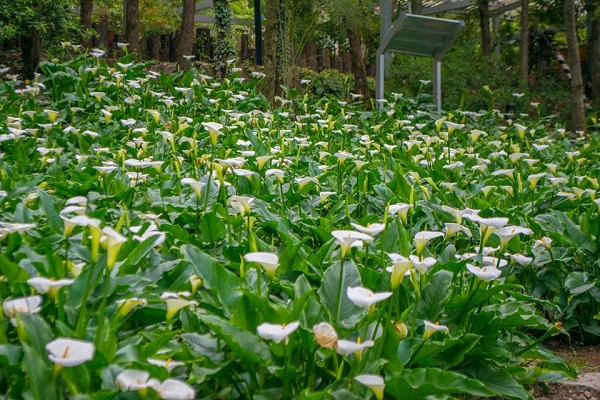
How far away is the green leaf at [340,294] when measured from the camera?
2.12 meters

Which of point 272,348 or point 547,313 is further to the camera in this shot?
point 547,313

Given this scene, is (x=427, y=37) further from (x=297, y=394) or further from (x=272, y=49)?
(x=297, y=394)

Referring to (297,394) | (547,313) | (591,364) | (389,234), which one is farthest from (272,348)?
(547,313)

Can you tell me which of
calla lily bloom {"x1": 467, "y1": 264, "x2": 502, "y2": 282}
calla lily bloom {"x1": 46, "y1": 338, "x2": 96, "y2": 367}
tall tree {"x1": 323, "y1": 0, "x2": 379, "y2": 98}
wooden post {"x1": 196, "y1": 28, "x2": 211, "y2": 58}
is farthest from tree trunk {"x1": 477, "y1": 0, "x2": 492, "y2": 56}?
calla lily bloom {"x1": 46, "y1": 338, "x2": 96, "y2": 367}

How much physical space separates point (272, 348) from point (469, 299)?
31.0 inches

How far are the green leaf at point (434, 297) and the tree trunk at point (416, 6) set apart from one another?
47.5 feet

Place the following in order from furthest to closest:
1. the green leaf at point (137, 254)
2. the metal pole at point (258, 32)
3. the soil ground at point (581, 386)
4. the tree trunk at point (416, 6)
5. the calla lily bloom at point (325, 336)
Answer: the tree trunk at point (416, 6) → the metal pole at point (258, 32) → the soil ground at point (581, 386) → the green leaf at point (137, 254) → the calla lily bloom at point (325, 336)

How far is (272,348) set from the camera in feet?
6.20

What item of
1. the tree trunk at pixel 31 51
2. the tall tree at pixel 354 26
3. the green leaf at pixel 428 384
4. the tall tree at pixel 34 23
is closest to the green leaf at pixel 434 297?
the green leaf at pixel 428 384

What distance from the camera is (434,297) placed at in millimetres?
2422

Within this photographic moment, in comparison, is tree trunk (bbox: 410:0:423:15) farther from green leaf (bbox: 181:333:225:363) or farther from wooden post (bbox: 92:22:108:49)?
green leaf (bbox: 181:333:225:363)

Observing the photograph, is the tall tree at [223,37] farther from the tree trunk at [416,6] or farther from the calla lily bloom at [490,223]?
the calla lily bloom at [490,223]

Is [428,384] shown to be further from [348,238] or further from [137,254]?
[137,254]

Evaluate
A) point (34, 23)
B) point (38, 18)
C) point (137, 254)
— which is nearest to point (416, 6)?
point (38, 18)
